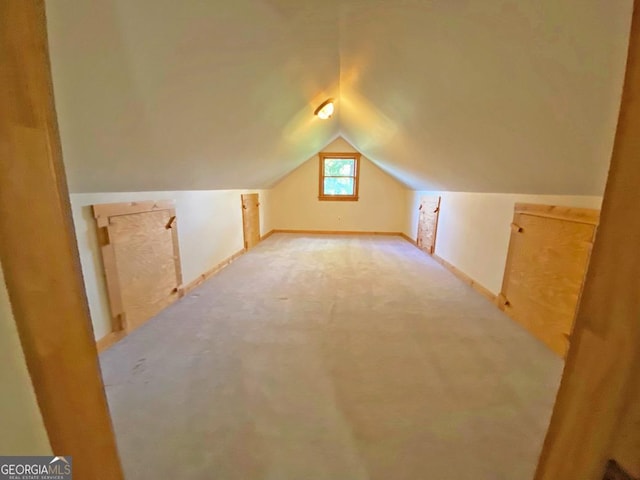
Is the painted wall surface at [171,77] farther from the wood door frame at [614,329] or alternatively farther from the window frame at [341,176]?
the window frame at [341,176]

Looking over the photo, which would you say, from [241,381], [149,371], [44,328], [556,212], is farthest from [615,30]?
[149,371]

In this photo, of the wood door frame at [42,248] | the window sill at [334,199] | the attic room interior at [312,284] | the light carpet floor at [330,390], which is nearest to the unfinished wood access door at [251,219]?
the attic room interior at [312,284]

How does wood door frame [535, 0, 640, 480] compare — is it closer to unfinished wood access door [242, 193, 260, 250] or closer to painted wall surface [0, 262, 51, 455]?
painted wall surface [0, 262, 51, 455]

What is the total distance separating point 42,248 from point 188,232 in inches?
109

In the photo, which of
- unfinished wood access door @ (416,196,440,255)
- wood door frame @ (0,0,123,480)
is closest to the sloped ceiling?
wood door frame @ (0,0,123,480)

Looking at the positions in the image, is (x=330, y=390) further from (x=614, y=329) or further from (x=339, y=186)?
(x=339, y=186)

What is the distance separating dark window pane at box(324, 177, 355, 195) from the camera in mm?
6371

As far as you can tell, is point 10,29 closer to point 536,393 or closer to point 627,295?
point 627,295

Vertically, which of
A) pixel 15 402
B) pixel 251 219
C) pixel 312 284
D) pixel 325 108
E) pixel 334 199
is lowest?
pixel 312 284

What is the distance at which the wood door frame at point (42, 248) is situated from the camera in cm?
34

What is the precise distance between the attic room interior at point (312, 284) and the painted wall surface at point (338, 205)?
314 centimetres

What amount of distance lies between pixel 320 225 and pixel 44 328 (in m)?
6.17

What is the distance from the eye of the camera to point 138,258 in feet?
7.13

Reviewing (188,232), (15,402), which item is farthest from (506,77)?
(188,232)
